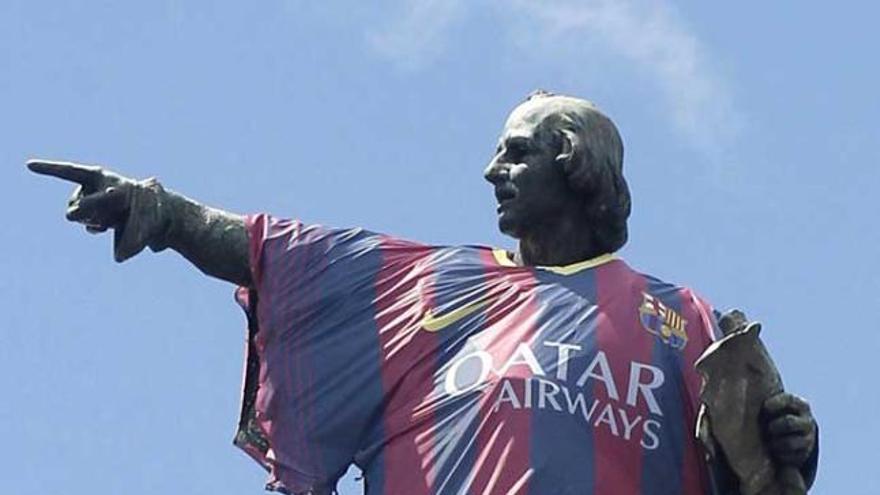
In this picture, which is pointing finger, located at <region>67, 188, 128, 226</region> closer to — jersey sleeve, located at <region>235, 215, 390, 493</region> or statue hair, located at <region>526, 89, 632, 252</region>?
jersey sleeve, located at <region>235, 215, 390, 493</region>

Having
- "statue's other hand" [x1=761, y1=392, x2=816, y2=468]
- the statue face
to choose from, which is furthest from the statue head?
"statue's other hand" [x1=761, y1=392, x2=816, y2=468]

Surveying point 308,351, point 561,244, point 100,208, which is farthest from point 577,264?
point 100,208

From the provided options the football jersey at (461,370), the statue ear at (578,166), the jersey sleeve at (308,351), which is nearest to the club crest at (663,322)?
the football jersey at (461,370)

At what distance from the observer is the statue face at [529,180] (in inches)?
822

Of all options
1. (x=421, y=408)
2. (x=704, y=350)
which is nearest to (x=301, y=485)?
(x=421, y=408)

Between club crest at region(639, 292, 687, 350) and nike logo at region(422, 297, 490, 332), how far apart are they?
0.77m

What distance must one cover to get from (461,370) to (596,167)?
132 cm

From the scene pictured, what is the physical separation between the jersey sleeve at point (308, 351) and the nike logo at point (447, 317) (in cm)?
27

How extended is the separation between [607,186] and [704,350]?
990 mm

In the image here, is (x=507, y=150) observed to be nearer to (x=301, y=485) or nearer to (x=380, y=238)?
(x=380, y=238)

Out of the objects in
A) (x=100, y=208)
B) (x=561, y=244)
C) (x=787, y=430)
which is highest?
(x=561, y=244)

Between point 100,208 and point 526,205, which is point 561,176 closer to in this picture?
point 526,205

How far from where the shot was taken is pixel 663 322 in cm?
2066

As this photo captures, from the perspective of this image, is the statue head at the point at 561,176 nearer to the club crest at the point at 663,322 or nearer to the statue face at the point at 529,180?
the statue face at the point at 529,180
